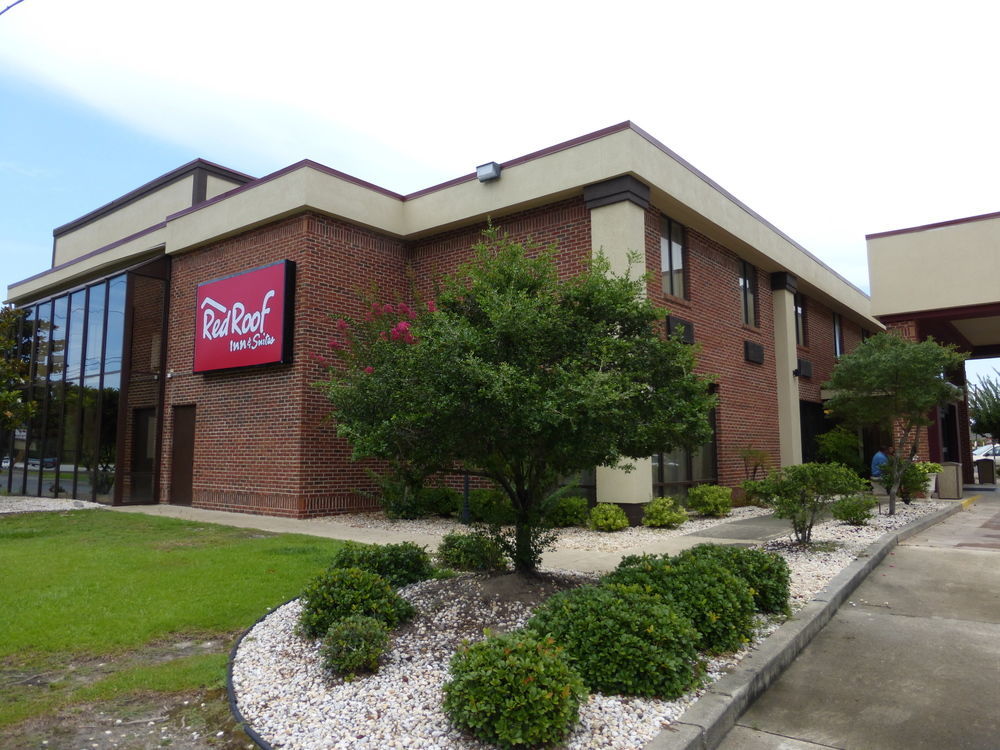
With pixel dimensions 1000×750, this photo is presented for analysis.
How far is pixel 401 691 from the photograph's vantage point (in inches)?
160

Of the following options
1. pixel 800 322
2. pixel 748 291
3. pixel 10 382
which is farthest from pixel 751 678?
pixel 10 382

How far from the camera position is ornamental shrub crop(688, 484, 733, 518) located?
13281 millimetres

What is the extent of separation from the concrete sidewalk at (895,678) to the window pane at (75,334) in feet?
57.4

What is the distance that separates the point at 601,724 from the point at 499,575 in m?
2.56

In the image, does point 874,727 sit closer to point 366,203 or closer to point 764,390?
point 366,203

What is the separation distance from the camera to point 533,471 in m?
6.05

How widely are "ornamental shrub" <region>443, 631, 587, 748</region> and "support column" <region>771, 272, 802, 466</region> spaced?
1539 cm

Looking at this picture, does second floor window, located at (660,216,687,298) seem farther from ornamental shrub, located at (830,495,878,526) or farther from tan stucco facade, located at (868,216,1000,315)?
tan stucco facade, located at (868,216,1000,315)

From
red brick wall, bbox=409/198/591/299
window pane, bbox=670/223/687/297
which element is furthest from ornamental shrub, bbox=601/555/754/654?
window pane, bbox=670/223/687/297

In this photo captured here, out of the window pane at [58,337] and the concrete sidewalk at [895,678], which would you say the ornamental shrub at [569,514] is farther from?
the window pane at [58,337]

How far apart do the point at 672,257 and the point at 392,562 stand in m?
9.79

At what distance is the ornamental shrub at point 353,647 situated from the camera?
4258 mm

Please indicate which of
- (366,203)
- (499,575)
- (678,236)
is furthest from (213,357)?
(499,575)

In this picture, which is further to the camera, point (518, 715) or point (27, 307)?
point (27, 307)
